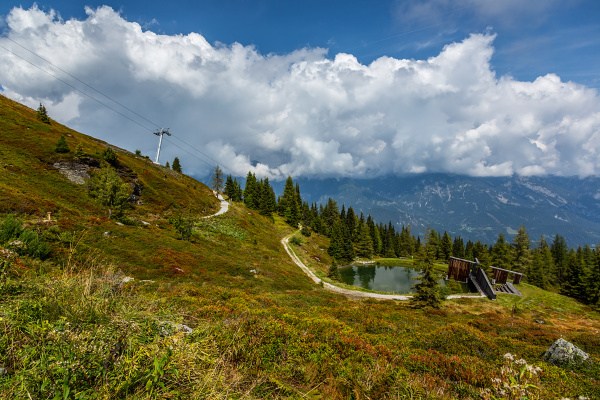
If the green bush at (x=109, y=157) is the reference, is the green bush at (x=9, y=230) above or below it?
below

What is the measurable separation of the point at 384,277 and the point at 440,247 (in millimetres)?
55402

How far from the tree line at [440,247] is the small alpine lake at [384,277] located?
29.7 feet

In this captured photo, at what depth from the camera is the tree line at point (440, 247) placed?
7119 cm

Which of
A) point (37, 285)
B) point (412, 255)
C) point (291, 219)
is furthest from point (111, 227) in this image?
point (412, 255)

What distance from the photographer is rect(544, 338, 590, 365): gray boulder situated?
10025 mm

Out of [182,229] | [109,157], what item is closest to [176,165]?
[109,157]

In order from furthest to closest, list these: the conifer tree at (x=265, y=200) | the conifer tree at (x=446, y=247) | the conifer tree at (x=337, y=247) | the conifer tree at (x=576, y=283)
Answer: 1. the conifer tree at (x=446, y=247)
2. the conifer tree at (x=265, y=200)
3. the conifer tree at (x=337, y=247)
4. the conifer tree at (x=576, y=283)

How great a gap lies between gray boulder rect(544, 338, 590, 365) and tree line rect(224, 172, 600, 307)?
23.6 metres

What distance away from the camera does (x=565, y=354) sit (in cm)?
1036

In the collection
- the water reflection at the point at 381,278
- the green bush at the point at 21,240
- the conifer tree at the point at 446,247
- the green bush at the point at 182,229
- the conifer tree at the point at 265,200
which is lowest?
the water reflection at the point at 381,278

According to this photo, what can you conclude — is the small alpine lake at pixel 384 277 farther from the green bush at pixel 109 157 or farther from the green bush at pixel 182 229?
the green bush at pixel 109 157

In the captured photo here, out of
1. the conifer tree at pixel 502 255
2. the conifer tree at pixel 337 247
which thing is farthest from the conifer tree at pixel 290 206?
the conifer tree at pixel 502 255

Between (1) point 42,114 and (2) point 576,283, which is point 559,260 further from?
(1) point 42,114

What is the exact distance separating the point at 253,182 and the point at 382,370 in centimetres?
11422
